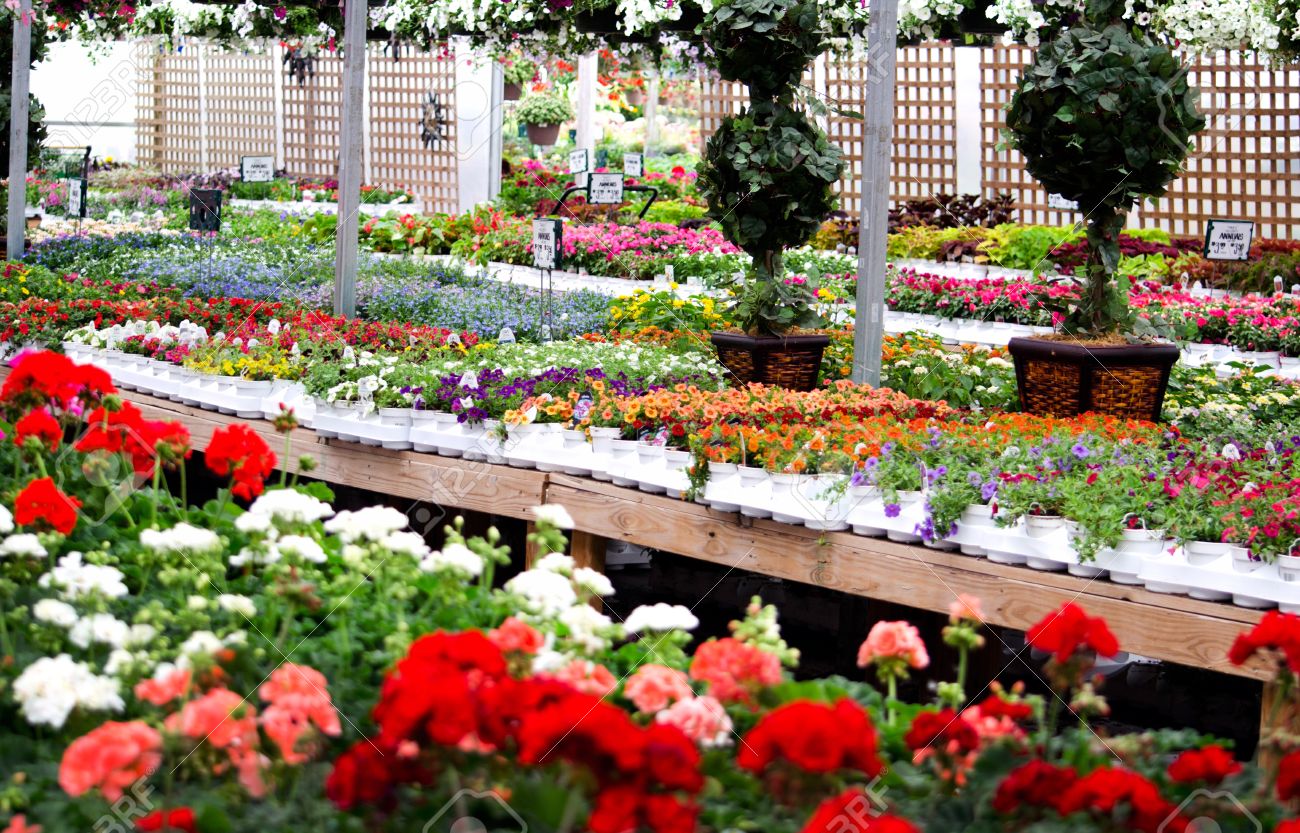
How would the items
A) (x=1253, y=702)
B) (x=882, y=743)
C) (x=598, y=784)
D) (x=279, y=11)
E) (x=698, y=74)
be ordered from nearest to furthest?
(x=598, y=784) < (x=882, y=743) < (x=1253, y=702) < (x=279, y=11) < (x=698, y=74)

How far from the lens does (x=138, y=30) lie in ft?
39.2

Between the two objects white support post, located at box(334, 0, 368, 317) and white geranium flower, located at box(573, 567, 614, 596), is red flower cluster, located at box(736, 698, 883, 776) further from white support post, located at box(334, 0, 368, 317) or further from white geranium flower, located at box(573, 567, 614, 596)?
white support post, located at box(334, 0, 368, 317)

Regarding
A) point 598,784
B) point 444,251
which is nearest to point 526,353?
point 598,784

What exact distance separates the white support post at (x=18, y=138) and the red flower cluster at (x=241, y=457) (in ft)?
21.2

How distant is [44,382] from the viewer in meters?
2.84

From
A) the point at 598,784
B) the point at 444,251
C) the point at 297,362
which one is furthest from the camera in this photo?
the point at 444,251

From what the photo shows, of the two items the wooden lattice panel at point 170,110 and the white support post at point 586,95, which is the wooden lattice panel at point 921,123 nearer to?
the white support post at point 586,95

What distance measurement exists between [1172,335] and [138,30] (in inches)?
368

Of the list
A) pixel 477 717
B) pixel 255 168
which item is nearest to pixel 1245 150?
pixel 255 168

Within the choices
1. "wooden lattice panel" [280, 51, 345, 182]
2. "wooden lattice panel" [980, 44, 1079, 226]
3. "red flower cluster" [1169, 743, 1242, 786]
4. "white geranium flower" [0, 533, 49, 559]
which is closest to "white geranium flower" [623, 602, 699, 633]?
"red flower cluster" [1169, 743, 1242, 786]

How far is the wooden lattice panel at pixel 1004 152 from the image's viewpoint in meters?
11.3

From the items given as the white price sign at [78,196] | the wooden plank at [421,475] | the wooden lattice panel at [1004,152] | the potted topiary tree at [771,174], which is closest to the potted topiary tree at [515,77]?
the wooden lattice panel at [1004,152]

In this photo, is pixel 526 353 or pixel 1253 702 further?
pixel 526 353

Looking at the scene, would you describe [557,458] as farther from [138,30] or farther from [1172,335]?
[138,30]
